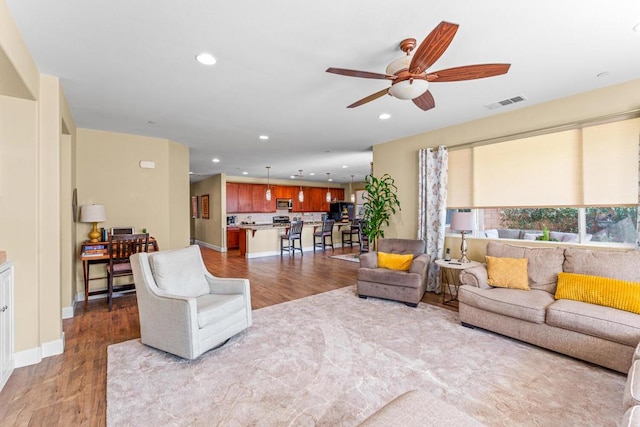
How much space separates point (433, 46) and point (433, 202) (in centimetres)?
312

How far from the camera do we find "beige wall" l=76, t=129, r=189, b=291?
14.4 feet

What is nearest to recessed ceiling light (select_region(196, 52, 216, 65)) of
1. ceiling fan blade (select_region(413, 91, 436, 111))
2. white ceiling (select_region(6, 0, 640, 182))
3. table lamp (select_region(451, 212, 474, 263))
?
white ceiling (select_region(6, 0, 640, 182))

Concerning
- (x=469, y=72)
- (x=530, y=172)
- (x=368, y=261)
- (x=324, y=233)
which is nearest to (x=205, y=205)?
(x=324, y=233)

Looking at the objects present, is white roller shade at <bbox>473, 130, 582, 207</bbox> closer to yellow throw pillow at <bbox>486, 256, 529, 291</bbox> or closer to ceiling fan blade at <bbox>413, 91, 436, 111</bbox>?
yellow throw pillow at <bbox>486, 256, 529, 291</bbox>

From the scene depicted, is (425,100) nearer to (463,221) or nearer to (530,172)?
(463,221)

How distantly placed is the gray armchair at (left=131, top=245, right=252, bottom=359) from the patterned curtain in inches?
117

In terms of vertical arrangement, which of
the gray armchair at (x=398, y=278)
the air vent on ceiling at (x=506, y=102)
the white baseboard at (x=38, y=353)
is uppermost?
the air vent on ceiling at (x=506, y=102)

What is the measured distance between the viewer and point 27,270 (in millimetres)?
2488

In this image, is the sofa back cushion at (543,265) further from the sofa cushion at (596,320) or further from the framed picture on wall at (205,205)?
the framed picture on wall at (205,205)

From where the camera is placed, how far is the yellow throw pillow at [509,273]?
3113 mm

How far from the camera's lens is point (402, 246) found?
4.43 metres

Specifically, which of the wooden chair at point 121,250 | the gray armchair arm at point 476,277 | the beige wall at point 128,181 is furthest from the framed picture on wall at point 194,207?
the gray armchair arm at point 476,277

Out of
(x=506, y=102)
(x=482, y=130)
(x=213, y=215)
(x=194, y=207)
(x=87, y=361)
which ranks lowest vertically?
(x=87, y=361)

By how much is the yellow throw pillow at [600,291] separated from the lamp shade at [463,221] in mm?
1063
